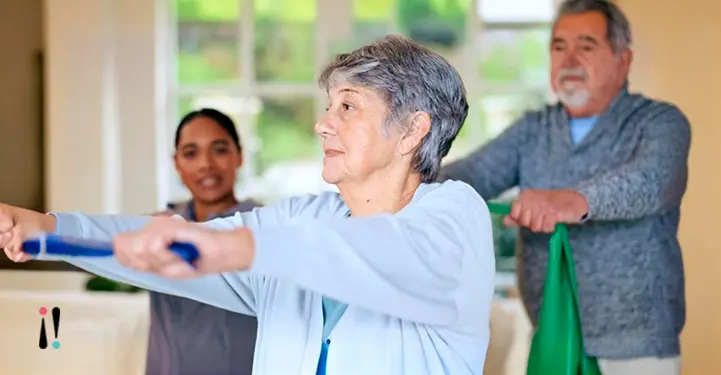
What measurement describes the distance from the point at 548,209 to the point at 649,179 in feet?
0.91

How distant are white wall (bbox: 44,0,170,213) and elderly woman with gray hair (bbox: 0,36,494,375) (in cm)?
227

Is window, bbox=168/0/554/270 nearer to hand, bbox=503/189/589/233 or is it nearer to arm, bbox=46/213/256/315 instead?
hand, bbox=503/189/589/233

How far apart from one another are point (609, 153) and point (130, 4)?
2173mm

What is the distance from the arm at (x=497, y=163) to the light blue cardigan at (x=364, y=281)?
796 mm

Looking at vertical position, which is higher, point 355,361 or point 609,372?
point 355,361

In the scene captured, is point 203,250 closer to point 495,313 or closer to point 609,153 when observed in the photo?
point 609,153

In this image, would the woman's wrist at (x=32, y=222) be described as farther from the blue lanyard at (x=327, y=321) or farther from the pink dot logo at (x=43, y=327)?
the pink dot logo at (x=43, y=327)

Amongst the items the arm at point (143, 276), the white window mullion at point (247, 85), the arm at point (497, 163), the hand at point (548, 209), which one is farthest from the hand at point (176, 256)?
the white window mullion at point (247, 85)

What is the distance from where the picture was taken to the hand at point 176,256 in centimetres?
95

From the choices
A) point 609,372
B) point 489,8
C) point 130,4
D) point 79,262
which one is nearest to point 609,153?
point 609,372

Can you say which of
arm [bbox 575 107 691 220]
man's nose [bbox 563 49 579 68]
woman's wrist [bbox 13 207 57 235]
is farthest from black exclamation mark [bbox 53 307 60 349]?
man's nose [bbox 563 49 579 68]

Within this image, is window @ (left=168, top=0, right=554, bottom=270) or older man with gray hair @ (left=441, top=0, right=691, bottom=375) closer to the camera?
older man with gray hair @ (left=441, top=0, right=691, bottom=375)

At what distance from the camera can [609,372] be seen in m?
2.10

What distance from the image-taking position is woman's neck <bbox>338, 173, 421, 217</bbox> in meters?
1.38
